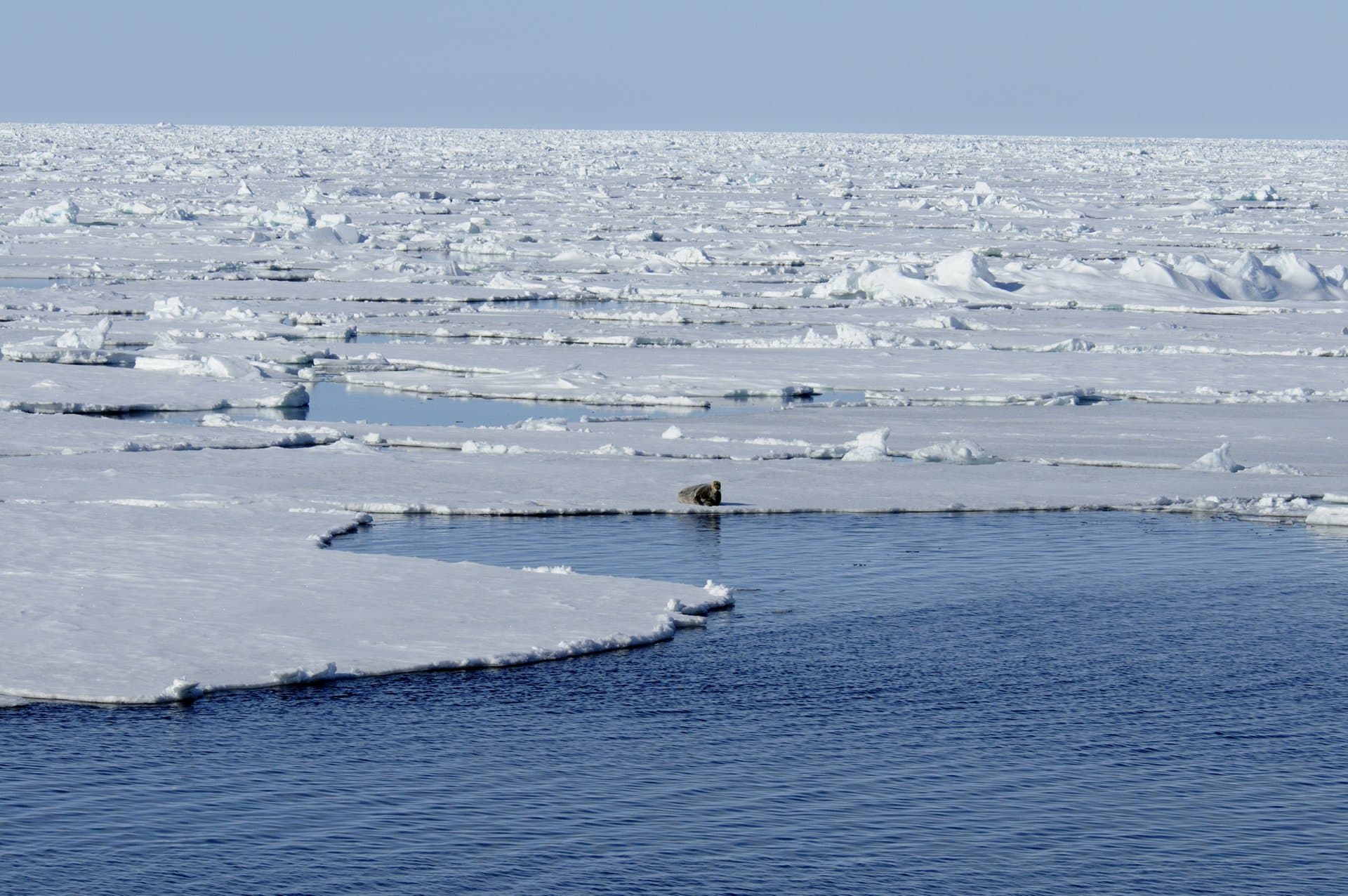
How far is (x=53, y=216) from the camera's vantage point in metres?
43.2

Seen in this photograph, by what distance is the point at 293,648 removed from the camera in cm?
909

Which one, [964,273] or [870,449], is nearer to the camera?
[870,449]

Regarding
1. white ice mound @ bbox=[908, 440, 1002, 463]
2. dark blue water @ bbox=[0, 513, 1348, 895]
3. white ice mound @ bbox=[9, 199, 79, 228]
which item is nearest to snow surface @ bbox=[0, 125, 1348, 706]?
white ice mound @ bbox=[908, 440, 1002, 463]

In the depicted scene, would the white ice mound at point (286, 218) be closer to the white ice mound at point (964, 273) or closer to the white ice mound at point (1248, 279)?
the white ice mound at point (964, 273)

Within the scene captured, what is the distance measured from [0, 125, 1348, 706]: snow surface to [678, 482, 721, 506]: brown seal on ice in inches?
3.3

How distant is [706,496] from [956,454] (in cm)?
294

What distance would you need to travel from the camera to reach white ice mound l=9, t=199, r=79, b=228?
43.0 m

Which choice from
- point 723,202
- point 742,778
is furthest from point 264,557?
point 723,202

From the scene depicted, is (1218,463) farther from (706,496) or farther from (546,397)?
(546,397)

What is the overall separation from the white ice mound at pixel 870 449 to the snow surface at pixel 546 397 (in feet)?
0.18

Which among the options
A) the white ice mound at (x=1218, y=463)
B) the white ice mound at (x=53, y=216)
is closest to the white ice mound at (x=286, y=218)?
the white ice mound at (x=53, y=216)

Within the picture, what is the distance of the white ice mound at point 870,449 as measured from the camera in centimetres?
1515

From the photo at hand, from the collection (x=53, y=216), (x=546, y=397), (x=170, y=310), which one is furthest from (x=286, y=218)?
(x=546, y=397)

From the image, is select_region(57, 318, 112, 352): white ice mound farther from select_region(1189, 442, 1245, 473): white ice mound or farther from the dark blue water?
the dark blue water
